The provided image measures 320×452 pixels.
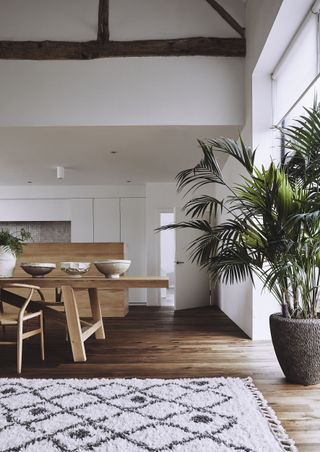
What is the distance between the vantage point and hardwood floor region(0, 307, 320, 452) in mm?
2311

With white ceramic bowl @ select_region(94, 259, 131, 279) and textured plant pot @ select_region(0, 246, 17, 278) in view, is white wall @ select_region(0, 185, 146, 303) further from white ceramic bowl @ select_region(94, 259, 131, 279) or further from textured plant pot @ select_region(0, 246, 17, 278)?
white ceramic bowl @ select_region(94, 259, 131, 279)

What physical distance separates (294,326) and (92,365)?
159 centimetres

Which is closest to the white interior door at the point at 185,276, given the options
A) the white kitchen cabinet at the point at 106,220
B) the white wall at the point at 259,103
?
the white kitchen cabinet at the point at 106,220

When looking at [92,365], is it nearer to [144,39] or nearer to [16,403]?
[16,403]

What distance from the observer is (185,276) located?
7387 mm

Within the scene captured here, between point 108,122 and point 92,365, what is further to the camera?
point 108,122

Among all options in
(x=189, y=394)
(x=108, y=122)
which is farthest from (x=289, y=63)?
(x=189, y=394)

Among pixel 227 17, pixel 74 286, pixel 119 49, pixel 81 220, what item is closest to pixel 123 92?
pixel 119 49

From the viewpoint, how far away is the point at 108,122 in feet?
15.5

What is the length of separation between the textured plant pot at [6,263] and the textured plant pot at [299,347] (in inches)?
88.4

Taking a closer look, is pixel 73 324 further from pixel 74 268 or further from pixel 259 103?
pixel 259 103

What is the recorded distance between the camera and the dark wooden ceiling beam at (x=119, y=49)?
15.6ft

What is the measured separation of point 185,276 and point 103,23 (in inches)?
166

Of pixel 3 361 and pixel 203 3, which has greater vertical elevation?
pixel 203 3
